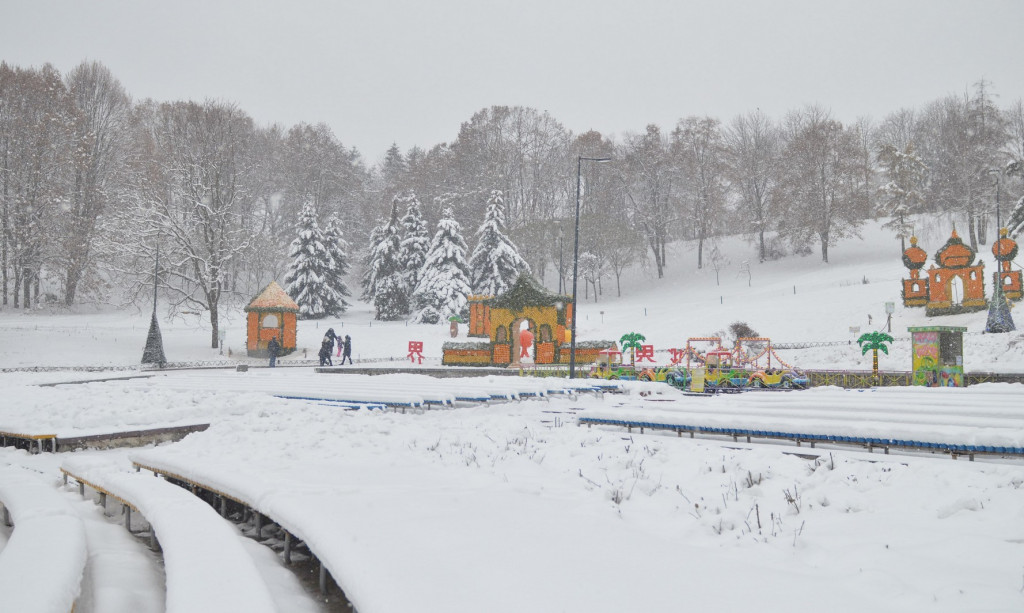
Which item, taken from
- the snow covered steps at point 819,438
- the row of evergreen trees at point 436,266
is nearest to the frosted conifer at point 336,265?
the row of evergreen trees at point 436,266

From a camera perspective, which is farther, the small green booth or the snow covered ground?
the small green booth

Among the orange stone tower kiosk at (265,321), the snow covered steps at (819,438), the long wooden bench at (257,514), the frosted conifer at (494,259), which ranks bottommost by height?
the long wooden bench at (257,514)

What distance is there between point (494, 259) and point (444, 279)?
423 centimetres

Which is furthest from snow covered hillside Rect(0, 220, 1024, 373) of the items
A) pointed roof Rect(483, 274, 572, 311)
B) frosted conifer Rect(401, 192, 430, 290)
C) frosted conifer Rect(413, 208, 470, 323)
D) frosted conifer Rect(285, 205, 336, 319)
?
pointed roof Rect(483, 274, 572, 311)

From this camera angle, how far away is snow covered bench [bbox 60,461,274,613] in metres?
3.54

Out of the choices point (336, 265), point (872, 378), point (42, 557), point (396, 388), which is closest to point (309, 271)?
point (336, 265)

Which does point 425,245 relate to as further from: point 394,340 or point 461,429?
point 461,429

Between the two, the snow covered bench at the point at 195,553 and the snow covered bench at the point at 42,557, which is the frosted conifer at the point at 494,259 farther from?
the snow covered bench at the point at 42,557

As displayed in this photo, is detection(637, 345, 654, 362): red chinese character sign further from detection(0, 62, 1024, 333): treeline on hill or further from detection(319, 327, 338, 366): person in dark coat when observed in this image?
detection(0, 62, 1024, 333): treeline on hill

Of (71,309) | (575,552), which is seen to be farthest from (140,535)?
(71,309)

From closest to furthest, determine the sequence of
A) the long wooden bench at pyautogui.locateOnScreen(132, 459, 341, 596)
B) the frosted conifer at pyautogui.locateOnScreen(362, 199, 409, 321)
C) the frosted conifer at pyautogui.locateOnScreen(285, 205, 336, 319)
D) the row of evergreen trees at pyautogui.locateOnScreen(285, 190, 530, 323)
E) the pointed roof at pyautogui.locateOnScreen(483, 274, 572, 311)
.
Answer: the long wooden bench at pyautogui.locateOnScreen(132, 459, 341, 596) < the pointed roof at pyautogui.locateOnScreen(483, 274, 572, 311) < the row of evergreen trees at pyautogui.locateOnScreen(285, 190, 530, 323) < the frosted conifer at pyautogui.locateOnScreen(362, 199, 409, 321) < the frosted conifer at pyautogui.locateOnScreen(285, 205, 336, 319)

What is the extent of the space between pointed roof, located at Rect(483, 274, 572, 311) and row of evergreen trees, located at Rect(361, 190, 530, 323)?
17.1 metres

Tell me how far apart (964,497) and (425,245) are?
167ft

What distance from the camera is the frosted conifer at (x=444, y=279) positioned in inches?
1897
